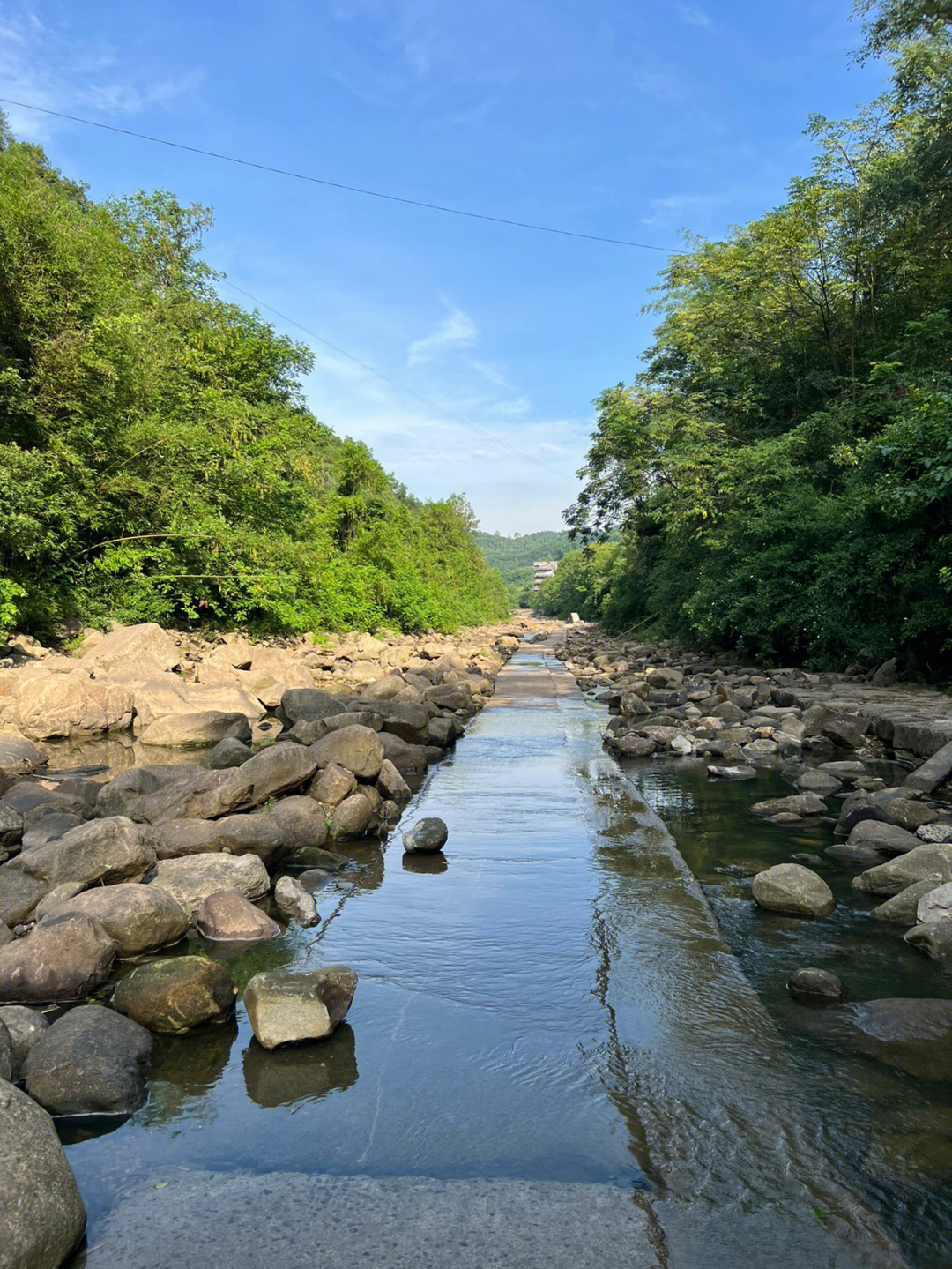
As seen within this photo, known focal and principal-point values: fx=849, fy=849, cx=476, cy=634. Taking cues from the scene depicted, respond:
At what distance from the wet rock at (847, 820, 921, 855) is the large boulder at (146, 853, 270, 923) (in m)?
4.44

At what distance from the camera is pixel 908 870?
5551 mm

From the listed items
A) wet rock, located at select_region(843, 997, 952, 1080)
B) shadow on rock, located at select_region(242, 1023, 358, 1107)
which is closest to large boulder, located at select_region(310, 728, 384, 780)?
shadow on rock, located at select_region(242, 1023, 358, 1107)

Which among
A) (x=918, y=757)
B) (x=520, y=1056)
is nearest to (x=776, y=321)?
(x=918, y=757)

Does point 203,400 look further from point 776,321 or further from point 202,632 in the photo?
point 776,321

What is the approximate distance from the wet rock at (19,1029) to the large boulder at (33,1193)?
86 centimetres

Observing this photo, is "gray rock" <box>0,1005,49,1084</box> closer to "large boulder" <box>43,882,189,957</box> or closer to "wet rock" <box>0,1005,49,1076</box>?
"wet rock" <box>0,1005,49,1076</box>

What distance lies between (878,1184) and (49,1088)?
2918 mm

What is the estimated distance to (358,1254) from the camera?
2365mm

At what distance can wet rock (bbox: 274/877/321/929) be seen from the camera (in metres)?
5.22

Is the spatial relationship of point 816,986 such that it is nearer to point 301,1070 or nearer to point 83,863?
point 301,1070

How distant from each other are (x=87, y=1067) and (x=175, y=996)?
1.90 feet

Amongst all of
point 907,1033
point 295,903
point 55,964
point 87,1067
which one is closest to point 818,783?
point 907,1033

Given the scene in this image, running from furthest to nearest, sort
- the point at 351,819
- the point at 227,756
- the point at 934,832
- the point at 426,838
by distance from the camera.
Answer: the point at 227,756 → the point at 351,819 → the point at 426,838 → the point at 934,832

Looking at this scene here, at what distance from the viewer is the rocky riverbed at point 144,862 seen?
3209 millimetres
